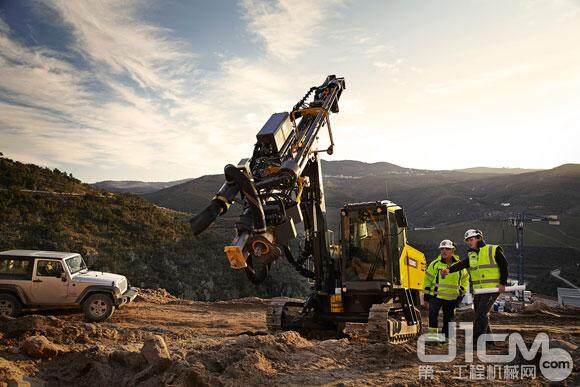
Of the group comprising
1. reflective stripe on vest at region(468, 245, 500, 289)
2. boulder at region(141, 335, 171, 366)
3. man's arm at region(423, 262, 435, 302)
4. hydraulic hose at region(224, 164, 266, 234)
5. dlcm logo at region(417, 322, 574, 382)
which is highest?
hydraulic hose at region(224, 164, 266, 234)

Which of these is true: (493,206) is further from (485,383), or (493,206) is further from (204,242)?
(485,383)

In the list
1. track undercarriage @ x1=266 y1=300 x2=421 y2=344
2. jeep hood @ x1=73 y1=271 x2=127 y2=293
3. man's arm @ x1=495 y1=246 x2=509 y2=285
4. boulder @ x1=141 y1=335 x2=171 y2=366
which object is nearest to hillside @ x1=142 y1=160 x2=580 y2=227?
jeep hood @ x1=73 y1=271 x2=127 y2=293

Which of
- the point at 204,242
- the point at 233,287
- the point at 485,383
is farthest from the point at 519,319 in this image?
the point at 204,242

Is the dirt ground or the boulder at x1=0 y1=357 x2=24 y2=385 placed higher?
the boulder at x1=0 y1=357 x2=24 y2=385

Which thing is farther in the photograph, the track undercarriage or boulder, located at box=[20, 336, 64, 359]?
the track undercarriage

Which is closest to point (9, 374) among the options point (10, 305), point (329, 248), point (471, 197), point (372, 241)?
point (329, 248)

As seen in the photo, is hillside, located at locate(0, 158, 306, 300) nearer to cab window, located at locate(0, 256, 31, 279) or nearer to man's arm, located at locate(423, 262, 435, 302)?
cab window, located at locate(0, 256, 31, 279)

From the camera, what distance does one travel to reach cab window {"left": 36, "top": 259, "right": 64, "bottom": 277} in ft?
36.9

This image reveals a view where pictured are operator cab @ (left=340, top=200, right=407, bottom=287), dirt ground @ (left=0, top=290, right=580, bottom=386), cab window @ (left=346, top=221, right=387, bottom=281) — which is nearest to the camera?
dirt ground @ (left=0, top=290, right=580, bottom=386)

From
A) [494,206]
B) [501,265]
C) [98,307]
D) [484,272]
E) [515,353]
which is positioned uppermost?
[494,206]

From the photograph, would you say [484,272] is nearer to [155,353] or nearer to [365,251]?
[365,251]

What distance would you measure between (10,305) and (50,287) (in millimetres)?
1047

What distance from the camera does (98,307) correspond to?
37.8 feet

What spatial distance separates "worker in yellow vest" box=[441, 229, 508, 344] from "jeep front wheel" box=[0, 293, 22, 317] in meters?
11.4
